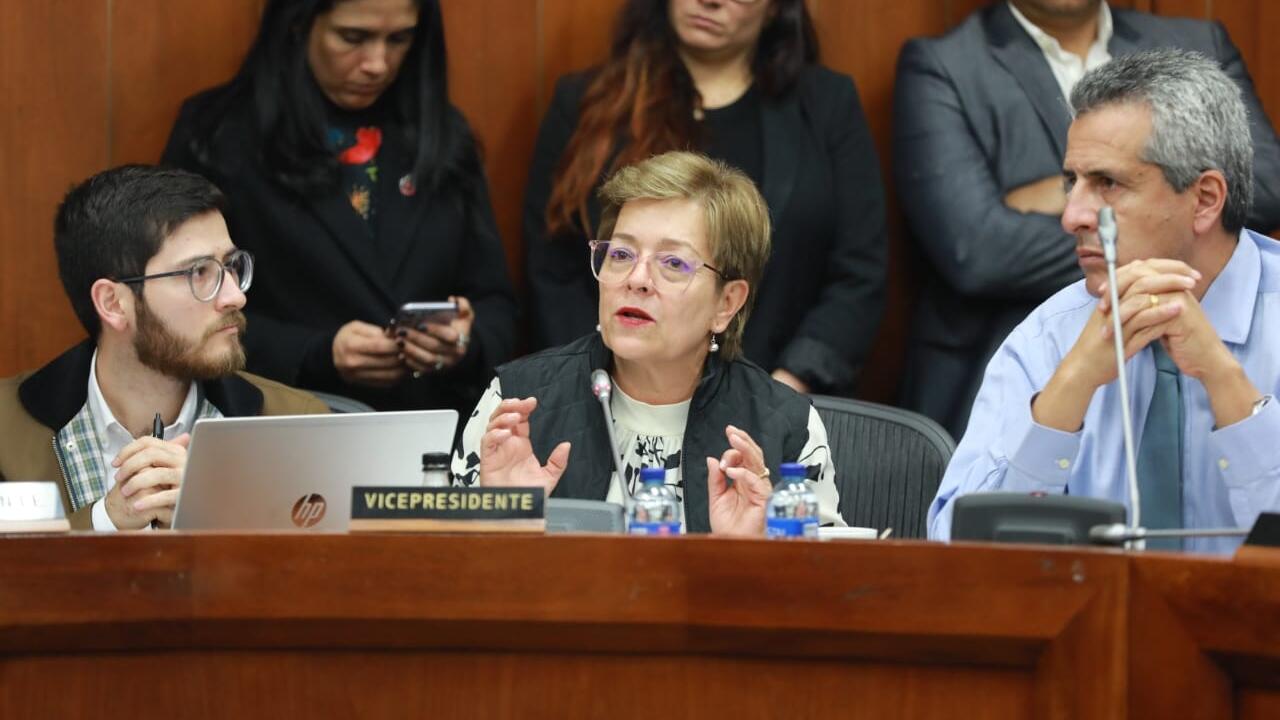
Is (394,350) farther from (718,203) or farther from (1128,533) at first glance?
(1128,533)

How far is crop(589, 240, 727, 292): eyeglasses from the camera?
2.79 metres

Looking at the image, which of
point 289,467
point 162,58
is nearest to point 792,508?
point 289,467

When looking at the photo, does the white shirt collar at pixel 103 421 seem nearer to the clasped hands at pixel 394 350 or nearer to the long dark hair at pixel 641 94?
the clasped hands at pixel 394 350

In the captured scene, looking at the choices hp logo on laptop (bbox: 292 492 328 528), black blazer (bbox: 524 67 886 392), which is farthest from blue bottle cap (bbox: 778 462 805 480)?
black blazer (bbox: 524 67 886 392)

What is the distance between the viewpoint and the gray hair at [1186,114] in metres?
2.53

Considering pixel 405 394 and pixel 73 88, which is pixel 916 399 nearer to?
pixel 405 394

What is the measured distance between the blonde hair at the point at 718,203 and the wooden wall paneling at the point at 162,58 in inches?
51.6

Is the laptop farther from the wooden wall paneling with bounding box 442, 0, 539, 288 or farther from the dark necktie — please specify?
the wooden wall paneling with bounding box 442, 0, 539, 288

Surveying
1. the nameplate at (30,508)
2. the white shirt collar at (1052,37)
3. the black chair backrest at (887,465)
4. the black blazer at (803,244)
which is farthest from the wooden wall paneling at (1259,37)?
the nameplate at (30,508)

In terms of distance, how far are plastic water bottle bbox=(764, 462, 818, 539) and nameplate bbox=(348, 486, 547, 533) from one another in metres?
0.44

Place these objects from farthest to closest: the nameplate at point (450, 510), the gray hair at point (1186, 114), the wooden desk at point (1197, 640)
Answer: the gray hair at point (1186, 114)
the nameplate at point (450, 510)
the wooden desk at point (1197, 640)

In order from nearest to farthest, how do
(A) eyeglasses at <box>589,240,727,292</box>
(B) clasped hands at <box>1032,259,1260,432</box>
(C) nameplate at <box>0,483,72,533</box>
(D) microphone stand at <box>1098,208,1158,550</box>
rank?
1. (C) nameplate at <box>0,483,72,533</box>
2. (D) microphone stand at <box>1098,208,1158,550</box>
3. (B) clasped hands at <box>1032,259,1260,432</box>
4. (A) eyeglasses at <box>589,240,727,292</box>

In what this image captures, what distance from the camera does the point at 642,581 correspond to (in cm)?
165

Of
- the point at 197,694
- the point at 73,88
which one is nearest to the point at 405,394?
the point at 73,88
